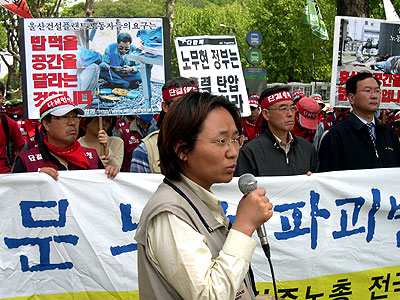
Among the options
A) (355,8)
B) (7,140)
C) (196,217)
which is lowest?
(7,140)

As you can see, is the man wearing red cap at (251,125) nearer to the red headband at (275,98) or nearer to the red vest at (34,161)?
the red headband at (275,98)

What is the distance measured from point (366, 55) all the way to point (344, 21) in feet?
1.54

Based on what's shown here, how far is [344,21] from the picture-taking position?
5.44 m

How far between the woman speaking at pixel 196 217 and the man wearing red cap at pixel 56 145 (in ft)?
6.86

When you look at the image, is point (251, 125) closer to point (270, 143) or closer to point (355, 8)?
point (355, 8)

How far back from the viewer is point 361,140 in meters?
4.47

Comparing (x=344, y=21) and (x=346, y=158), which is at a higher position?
(x=344, y=21)

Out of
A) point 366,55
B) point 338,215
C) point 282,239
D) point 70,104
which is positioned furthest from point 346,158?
point 70,104

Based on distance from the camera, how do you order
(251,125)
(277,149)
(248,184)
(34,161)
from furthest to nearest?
1. (251,125)
2. (277,149)
3. (34,161)
4. (248,184)

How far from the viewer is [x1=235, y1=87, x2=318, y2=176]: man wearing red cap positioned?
13.4 feet

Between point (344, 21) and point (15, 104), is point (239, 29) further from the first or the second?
point (344, 21)

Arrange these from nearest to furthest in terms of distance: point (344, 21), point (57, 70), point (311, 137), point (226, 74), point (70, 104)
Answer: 1. point (70, 104)
2. point (57, 70)
3. point (344, 21)
4. point (226, 74)
5. point (311, 137)

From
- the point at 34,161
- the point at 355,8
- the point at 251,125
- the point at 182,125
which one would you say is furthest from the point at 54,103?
the point at 355,8

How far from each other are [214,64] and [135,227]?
2.71m
